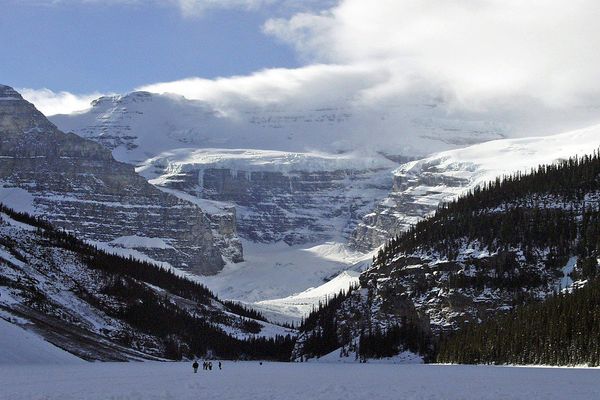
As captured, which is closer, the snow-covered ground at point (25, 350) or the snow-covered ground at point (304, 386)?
the snow-covered ground at point (304, 386)

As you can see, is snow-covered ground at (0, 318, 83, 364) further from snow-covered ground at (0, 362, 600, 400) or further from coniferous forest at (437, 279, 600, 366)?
coniferous forest at (437, 279, 600, 366)

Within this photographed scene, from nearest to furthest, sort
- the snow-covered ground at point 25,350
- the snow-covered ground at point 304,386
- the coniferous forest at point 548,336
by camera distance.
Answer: the snow-covered ground at point 304,386, the coniferous forest at point 548,336, the snow-covered ground at point 25,350

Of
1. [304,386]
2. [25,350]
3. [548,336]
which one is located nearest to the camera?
[304,386]

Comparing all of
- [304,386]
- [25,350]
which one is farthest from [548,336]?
[25,350]

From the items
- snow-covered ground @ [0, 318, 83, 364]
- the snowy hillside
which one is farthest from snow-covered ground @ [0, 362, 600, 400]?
the snowy hillside

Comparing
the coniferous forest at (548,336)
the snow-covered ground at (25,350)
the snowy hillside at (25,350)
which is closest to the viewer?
the coniferous forest at (548,336)

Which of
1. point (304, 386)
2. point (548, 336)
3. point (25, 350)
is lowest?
point (25, 350)

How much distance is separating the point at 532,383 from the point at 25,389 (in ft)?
174

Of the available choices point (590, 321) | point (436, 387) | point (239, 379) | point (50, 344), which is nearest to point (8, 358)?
point (50, 344)

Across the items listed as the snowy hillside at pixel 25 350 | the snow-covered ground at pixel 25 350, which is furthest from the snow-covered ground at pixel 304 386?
the snowy hillside at pixel 25 350

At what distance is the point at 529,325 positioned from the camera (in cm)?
A: 18350

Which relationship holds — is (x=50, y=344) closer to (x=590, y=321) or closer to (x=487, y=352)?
(x=487, y=352)

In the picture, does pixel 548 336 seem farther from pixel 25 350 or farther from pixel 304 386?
pixel 25 350

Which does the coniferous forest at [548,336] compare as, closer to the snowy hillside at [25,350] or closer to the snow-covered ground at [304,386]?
the snow-covered ground at [304,386]
